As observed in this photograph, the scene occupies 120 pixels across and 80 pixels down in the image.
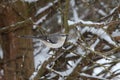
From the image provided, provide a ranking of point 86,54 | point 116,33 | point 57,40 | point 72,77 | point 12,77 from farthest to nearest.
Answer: point 12,77 → point 116,33 → point 72,77 → point 86,54 → point 57,40

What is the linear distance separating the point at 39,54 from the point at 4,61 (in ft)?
1.27

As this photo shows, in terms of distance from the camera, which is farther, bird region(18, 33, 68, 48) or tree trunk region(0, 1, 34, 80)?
tree trunk region(0, 1, 34, 80)

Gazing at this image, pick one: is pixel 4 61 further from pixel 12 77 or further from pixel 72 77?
pixel 72 77

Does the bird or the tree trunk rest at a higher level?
the tree trunk

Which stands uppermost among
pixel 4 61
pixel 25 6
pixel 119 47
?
pixel 25 6

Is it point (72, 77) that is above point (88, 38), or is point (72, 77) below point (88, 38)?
below

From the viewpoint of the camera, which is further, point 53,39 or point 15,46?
point 15,46

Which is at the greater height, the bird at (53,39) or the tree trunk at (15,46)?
the tree trunk at (15,46)

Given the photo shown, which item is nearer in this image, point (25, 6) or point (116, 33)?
point (116, 33)

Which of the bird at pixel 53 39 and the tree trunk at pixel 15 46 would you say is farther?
the tree trunk at pixel 15 46

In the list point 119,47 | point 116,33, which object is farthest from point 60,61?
point 119,47

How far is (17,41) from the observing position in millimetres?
4480

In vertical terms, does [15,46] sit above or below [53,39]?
above

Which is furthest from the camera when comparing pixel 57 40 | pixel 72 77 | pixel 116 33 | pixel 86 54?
pixel 116 33
